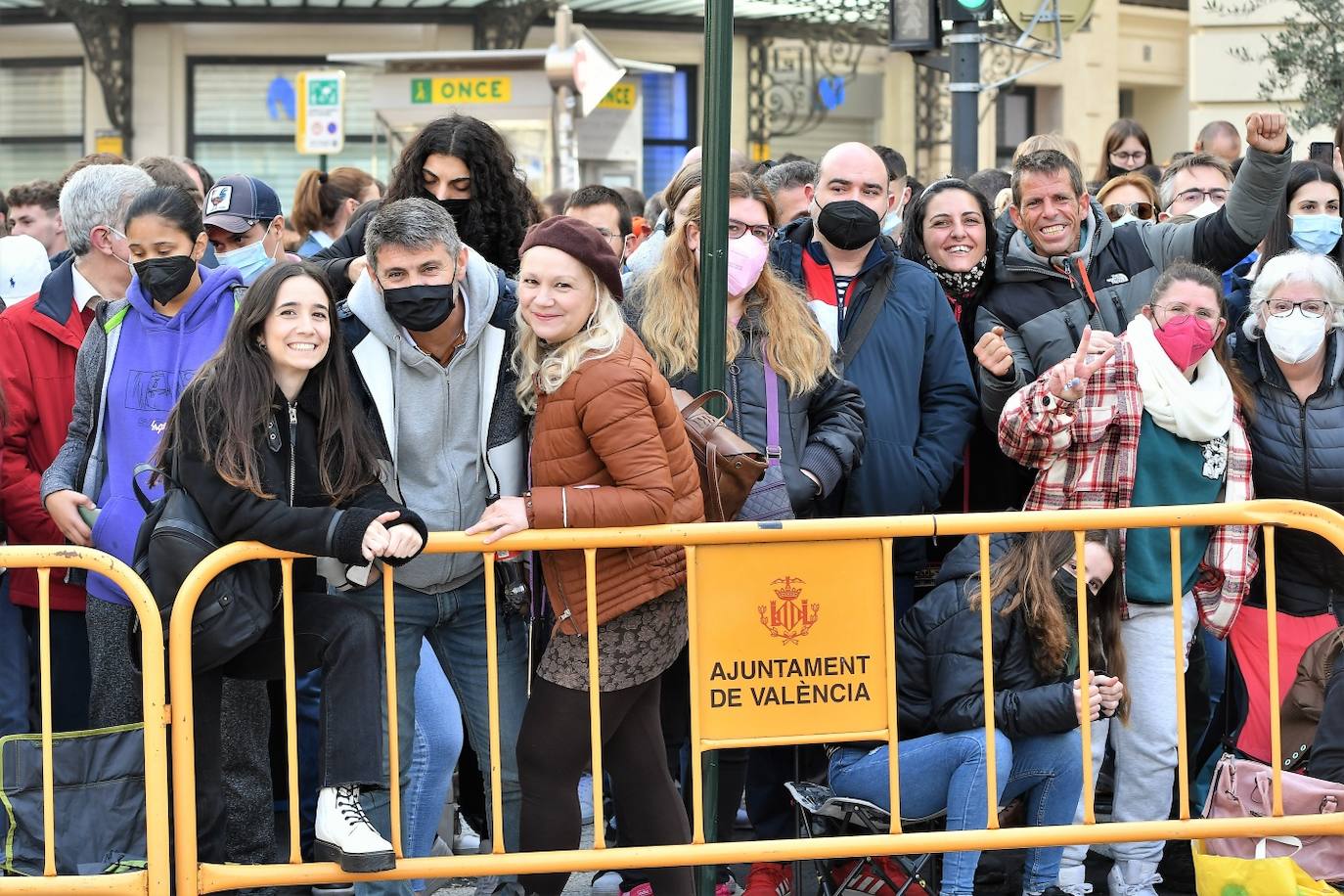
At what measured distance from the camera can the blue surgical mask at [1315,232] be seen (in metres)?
6.42

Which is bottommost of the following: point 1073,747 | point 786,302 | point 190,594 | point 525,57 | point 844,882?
point 844,882

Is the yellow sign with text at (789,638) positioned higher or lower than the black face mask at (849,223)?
lower

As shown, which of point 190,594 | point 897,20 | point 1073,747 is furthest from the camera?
point 897,20

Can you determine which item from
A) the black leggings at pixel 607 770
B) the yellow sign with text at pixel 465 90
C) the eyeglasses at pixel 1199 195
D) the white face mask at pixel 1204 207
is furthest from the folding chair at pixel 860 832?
the yellow sign with text at pixel 465 90

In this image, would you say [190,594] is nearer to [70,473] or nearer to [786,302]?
[70,473]

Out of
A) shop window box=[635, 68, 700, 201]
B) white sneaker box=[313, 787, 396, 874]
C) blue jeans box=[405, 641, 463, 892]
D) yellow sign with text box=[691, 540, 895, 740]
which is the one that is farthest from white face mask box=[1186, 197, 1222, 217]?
shop window box=[635, 68, 700, 201]

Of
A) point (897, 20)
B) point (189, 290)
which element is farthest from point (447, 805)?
point (897, 20)

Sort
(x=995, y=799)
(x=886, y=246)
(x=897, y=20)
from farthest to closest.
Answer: (x=897, y=20)
(x=886, y=246)
(x=995, y=799)

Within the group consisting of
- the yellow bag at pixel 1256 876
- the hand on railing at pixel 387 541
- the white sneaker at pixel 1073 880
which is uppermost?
A: the hand on railing at pixel 387 541

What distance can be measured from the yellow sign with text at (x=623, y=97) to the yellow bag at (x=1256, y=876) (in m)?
13.4

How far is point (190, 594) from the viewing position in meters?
4.09

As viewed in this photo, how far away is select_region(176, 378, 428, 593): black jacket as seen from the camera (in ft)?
13.5

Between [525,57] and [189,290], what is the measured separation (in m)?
9.20

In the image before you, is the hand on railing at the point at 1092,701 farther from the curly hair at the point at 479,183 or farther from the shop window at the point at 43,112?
the shop window at the point at 43,112
